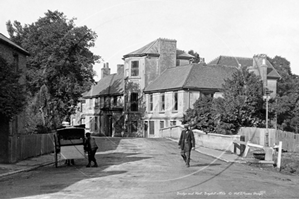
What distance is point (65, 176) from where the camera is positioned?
15.0 meters

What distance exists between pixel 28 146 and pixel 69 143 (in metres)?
4.81

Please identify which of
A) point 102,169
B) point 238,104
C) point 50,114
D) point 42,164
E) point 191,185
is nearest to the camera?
point 191,185

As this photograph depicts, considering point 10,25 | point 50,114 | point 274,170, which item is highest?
point 10,25

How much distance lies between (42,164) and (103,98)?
1674 inches

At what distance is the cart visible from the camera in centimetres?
1844

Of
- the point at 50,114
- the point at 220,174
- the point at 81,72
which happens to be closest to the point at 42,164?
the point at 220,174

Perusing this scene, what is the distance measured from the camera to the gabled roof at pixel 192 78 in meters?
46.5

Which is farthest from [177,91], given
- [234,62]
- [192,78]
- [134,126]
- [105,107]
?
[234,62]

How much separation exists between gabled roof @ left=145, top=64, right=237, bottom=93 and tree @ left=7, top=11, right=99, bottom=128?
33.7 ft

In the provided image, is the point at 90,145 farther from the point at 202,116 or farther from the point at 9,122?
the point at 202,116

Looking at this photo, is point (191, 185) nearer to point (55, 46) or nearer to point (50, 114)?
point (50, 114)

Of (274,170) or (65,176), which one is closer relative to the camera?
(65,176)

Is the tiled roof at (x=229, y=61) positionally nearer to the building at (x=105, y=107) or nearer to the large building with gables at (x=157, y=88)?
the large building with gables at (x=157, y=88)

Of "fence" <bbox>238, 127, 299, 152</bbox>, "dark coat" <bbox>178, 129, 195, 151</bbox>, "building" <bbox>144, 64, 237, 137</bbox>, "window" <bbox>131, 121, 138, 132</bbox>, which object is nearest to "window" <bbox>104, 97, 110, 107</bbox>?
"window" <bbox>131, 121, 138, 132</bbox>
